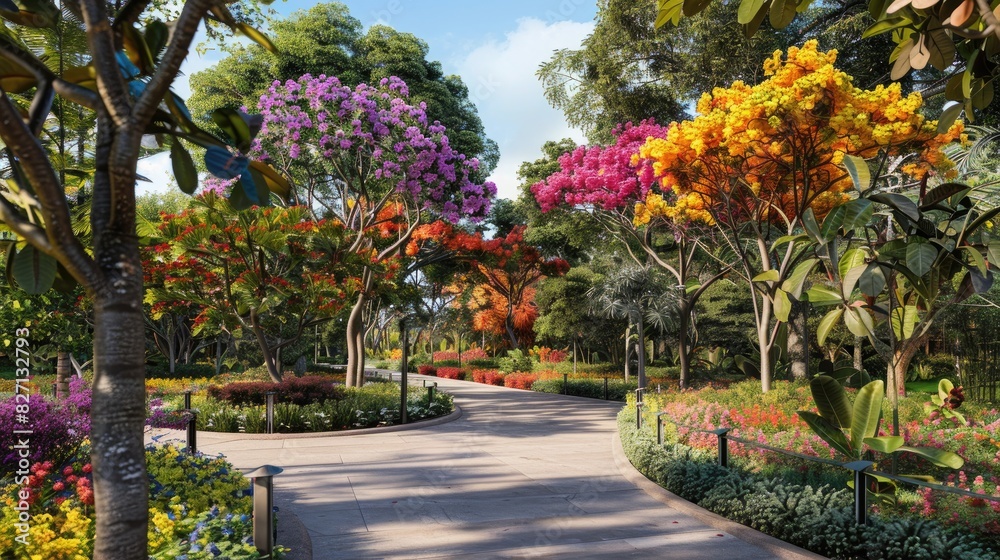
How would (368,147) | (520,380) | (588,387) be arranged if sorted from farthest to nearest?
(520,380), (588,387), (368,147)

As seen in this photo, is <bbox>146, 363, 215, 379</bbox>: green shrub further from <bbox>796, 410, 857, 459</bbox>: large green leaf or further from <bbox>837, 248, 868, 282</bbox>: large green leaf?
<bbox>837, 248, 868, 282</bbox>: large green leaf

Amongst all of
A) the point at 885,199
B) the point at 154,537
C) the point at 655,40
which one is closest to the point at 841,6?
the point at 655,40

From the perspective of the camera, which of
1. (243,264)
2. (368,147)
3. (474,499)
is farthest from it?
(368,147)

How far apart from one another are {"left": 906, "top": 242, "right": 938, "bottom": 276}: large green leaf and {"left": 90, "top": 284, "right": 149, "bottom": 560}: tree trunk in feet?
18.8

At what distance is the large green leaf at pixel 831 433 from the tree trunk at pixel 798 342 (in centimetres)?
1101

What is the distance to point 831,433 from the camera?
6.73 m

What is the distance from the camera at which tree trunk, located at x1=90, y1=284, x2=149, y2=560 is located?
2.59 meters

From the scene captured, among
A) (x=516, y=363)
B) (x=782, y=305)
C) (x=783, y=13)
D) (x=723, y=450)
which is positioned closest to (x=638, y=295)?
(x=516, y=363)

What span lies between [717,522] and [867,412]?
5.60ft

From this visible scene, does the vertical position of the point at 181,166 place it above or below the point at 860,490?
above

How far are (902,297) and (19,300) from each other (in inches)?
611

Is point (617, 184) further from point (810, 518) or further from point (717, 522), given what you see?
point (810, 518)

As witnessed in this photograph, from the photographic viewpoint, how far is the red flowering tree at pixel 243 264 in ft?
41.8

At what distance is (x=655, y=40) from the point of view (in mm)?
17672
